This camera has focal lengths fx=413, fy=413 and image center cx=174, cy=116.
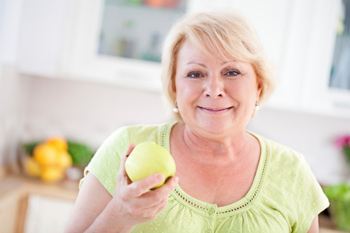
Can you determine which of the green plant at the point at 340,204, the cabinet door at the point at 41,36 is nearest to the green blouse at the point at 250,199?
the green plant at the point at 340,204

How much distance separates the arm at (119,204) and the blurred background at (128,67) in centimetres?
106

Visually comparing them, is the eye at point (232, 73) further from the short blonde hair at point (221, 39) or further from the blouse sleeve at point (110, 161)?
the blouse sleeve at point (110, 161)

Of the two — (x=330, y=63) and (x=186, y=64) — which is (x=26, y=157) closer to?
(x=186, y=64)

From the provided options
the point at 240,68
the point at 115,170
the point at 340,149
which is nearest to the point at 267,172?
the point at 240,68

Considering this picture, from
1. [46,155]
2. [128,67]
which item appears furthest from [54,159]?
[128,67]

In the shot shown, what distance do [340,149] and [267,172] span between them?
1548 mm

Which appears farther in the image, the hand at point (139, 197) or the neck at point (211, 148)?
the neck at point (211, 148)

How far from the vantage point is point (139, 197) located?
84cm

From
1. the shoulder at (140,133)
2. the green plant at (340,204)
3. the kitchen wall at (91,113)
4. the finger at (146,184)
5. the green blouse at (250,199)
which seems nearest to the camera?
the finger at (146,184)

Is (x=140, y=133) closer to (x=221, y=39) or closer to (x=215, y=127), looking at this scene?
(x=215, y=127)

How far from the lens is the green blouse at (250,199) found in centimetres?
105

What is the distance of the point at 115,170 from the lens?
3.51ft

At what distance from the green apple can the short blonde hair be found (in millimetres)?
Answer: 314

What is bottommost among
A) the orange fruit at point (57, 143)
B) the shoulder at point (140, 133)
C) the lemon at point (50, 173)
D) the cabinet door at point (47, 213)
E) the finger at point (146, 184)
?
the cabinet door at point (47, 213)
